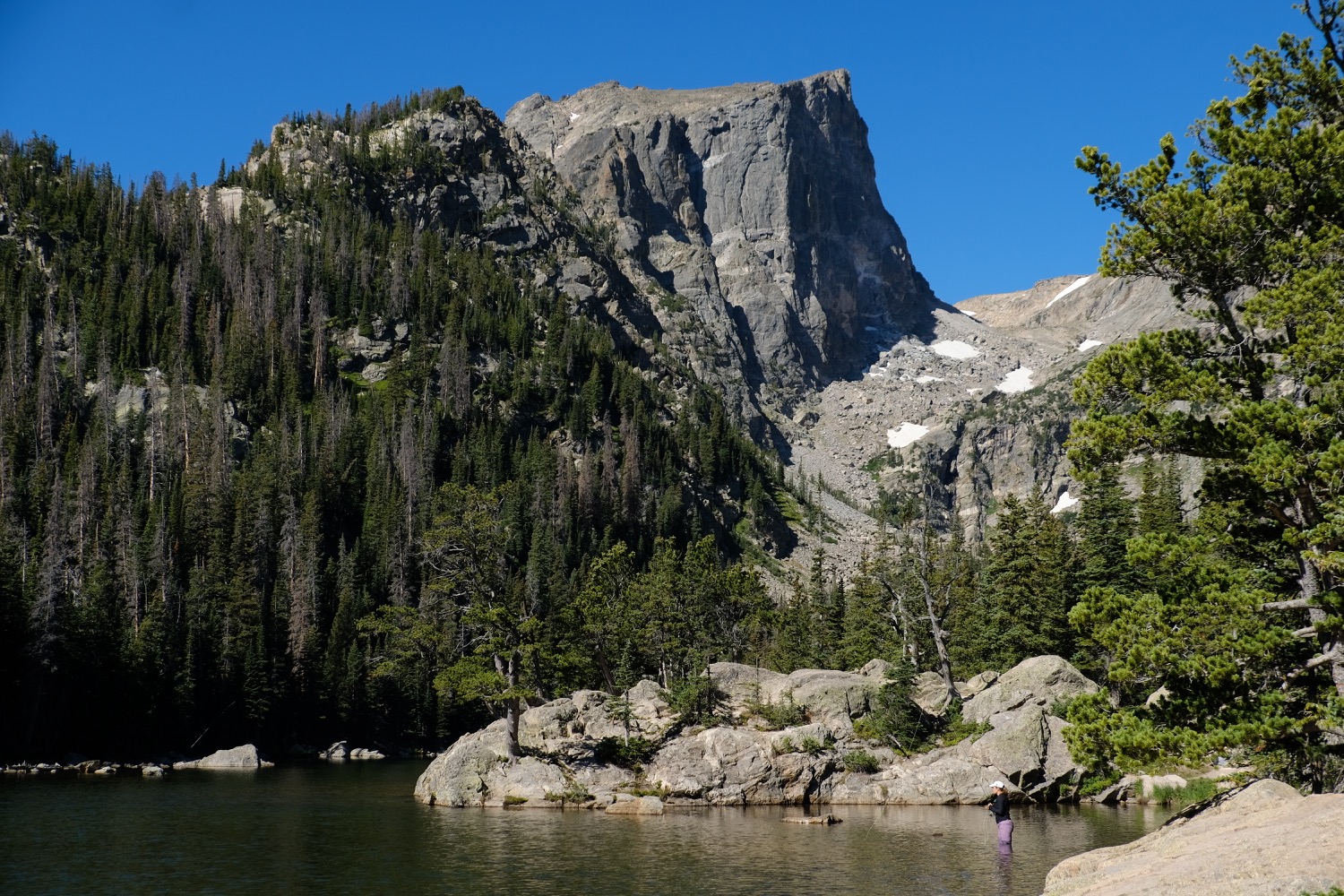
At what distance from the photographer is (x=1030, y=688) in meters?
60.5

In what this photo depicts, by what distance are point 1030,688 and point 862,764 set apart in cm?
1180

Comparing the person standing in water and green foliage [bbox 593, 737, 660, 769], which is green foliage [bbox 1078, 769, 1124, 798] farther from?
green foliage [bbox 593, 737, 660, 769]

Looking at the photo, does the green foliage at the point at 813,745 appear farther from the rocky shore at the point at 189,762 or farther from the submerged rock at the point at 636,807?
the rocky shore at the point at 189,762

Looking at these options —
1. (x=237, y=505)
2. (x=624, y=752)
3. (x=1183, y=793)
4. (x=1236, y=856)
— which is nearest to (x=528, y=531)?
(x=237, y=505)

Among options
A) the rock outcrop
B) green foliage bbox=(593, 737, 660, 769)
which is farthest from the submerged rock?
the rock outcrop

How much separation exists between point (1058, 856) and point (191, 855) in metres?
32.8

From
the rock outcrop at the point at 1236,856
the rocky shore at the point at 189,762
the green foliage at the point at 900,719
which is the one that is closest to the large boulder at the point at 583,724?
the green foliage at the point at 900,719

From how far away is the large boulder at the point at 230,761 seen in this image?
84750 mm

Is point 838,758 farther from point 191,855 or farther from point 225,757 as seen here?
point 225,757

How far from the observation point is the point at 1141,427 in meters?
22.2

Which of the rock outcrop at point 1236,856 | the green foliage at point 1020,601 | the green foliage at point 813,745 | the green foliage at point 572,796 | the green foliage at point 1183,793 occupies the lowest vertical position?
the green foliage at point 1183,793

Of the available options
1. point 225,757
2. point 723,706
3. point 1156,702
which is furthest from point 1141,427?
point 225,757

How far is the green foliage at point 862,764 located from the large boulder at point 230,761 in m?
54.2

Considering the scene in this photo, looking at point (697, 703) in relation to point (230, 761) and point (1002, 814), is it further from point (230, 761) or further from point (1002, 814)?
point (230, 761)
